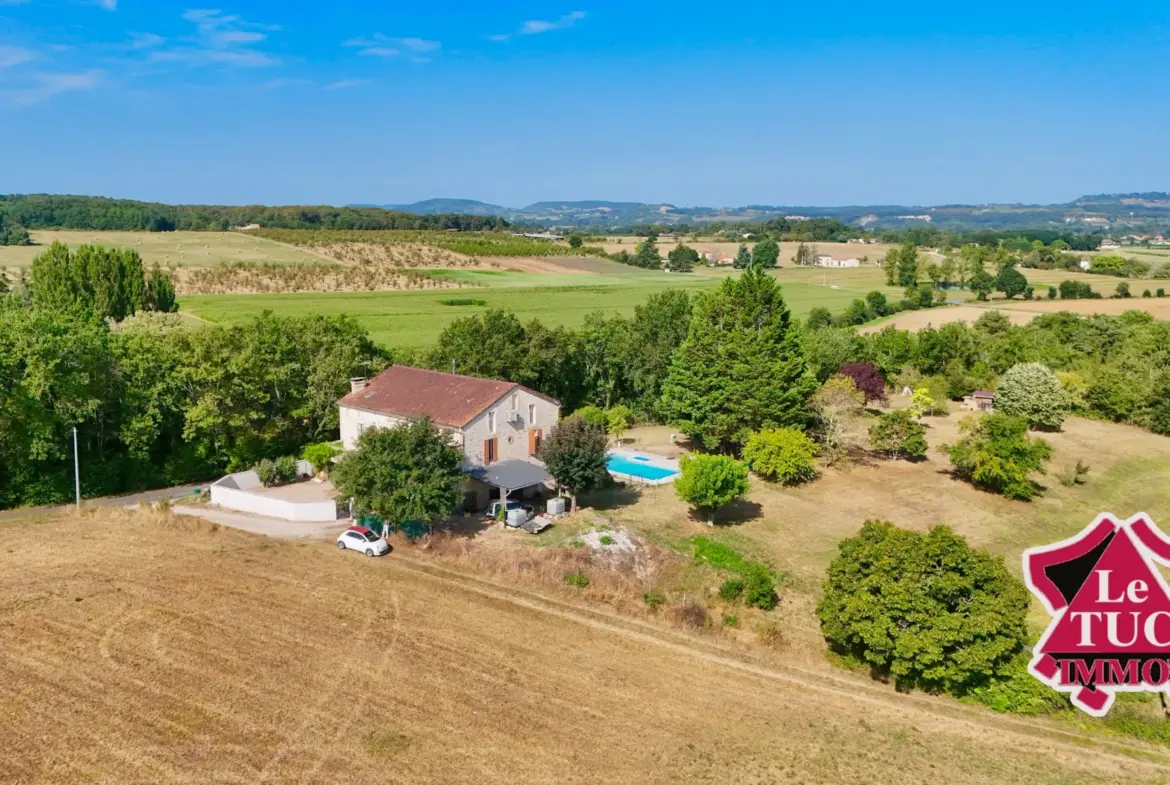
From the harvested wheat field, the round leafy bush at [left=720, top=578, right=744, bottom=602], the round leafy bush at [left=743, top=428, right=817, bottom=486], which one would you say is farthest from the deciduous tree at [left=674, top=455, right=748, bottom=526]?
the harvested wheat field

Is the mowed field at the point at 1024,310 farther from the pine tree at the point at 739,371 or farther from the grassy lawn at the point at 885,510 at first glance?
the pine tree at the point at 739,371

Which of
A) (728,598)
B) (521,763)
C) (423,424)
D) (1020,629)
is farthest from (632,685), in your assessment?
(423,424)

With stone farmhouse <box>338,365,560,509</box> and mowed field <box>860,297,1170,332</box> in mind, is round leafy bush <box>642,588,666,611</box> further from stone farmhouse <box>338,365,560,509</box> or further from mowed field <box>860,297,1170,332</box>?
mowed field <box>860,297,1170,332</box>

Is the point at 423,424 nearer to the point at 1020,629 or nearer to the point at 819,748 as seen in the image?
the point at 819,748

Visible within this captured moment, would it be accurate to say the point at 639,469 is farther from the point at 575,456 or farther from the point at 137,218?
the point at 137,218

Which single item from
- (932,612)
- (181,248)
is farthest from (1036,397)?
(181,248)
